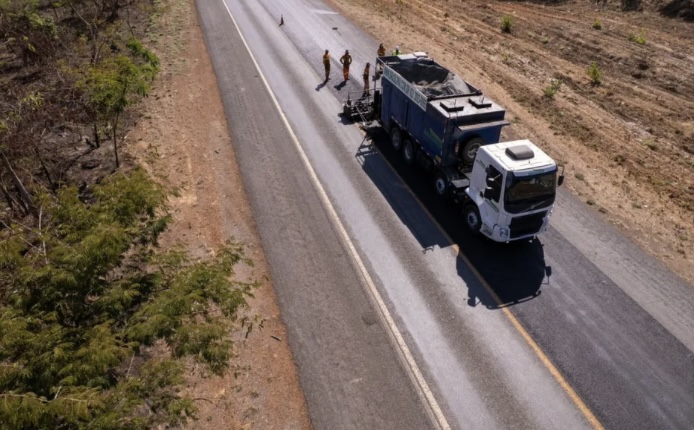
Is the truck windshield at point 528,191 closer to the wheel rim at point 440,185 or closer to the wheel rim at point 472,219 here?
the wheel rim at point 472,219

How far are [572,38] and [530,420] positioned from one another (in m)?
30.6

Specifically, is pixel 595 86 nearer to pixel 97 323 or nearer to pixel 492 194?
pixel 492 194

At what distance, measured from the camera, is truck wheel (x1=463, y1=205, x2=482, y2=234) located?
576 inches

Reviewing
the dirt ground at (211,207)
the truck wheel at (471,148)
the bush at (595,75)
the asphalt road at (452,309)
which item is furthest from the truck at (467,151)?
the bush at (595,75)

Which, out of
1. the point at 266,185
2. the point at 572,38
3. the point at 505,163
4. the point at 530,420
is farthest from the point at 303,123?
the point at 572,38

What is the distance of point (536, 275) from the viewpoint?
1363 centimetres

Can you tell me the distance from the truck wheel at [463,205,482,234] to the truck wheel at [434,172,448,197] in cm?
128

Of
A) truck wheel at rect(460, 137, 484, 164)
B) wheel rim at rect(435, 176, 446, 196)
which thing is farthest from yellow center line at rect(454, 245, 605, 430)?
truck wheel at rect(460, 137, 484, 164)

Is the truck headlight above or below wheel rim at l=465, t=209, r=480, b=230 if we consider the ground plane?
above

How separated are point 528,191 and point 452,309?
414 cm

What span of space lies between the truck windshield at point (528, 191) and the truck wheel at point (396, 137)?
680 cm

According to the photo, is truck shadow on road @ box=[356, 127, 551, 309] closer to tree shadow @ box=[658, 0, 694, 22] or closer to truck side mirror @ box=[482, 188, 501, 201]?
truck side mirror @ box=[482, 188, 501, 201]

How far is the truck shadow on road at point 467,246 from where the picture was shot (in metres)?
13.2

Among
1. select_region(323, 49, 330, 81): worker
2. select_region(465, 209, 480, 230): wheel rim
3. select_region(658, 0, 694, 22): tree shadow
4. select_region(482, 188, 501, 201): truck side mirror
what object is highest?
select_region(658, 0, 694, 22): tree shadow
